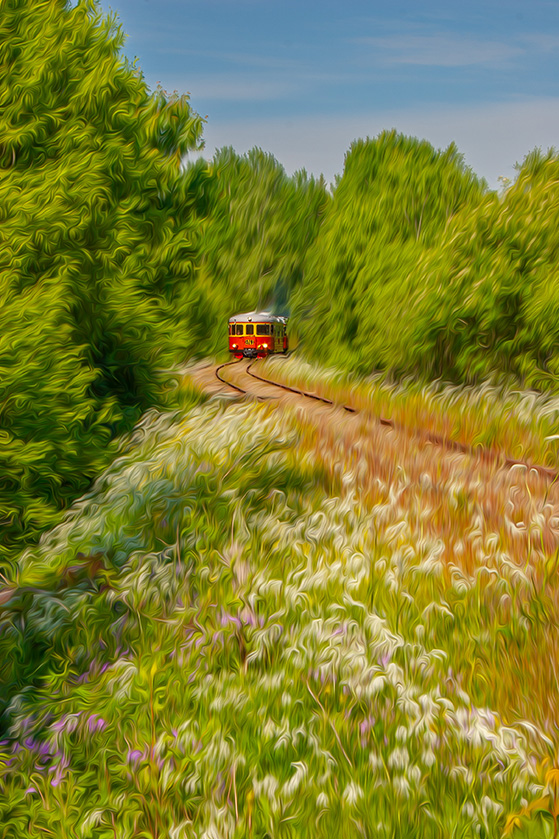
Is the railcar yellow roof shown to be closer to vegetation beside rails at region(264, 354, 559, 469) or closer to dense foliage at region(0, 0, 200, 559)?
vegetation beside rails at region(264, 354, 559, 469)

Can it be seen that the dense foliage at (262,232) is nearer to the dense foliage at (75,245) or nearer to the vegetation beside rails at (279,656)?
the dense foliage at (75,245)

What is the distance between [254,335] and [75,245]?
89.8 feet

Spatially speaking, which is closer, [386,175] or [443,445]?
[443,445]

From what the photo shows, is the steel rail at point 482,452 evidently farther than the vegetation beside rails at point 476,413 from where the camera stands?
No

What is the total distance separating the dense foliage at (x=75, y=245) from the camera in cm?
893

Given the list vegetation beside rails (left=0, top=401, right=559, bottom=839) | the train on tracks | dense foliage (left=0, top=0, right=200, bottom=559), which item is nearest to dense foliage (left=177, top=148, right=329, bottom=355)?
the train on tracks

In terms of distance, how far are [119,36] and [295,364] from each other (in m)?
18.0

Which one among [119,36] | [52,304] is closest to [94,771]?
[52,304]

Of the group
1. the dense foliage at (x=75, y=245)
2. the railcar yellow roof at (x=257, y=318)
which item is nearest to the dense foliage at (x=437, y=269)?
the dense foliage at (x=75, y=245)

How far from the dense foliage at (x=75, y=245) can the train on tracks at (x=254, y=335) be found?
25.1m

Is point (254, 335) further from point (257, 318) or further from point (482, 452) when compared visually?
point (482, 452)

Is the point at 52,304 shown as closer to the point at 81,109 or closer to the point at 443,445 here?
the point at 81,109

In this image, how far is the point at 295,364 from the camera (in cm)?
2823

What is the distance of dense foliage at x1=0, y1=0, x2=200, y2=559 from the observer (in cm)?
893
